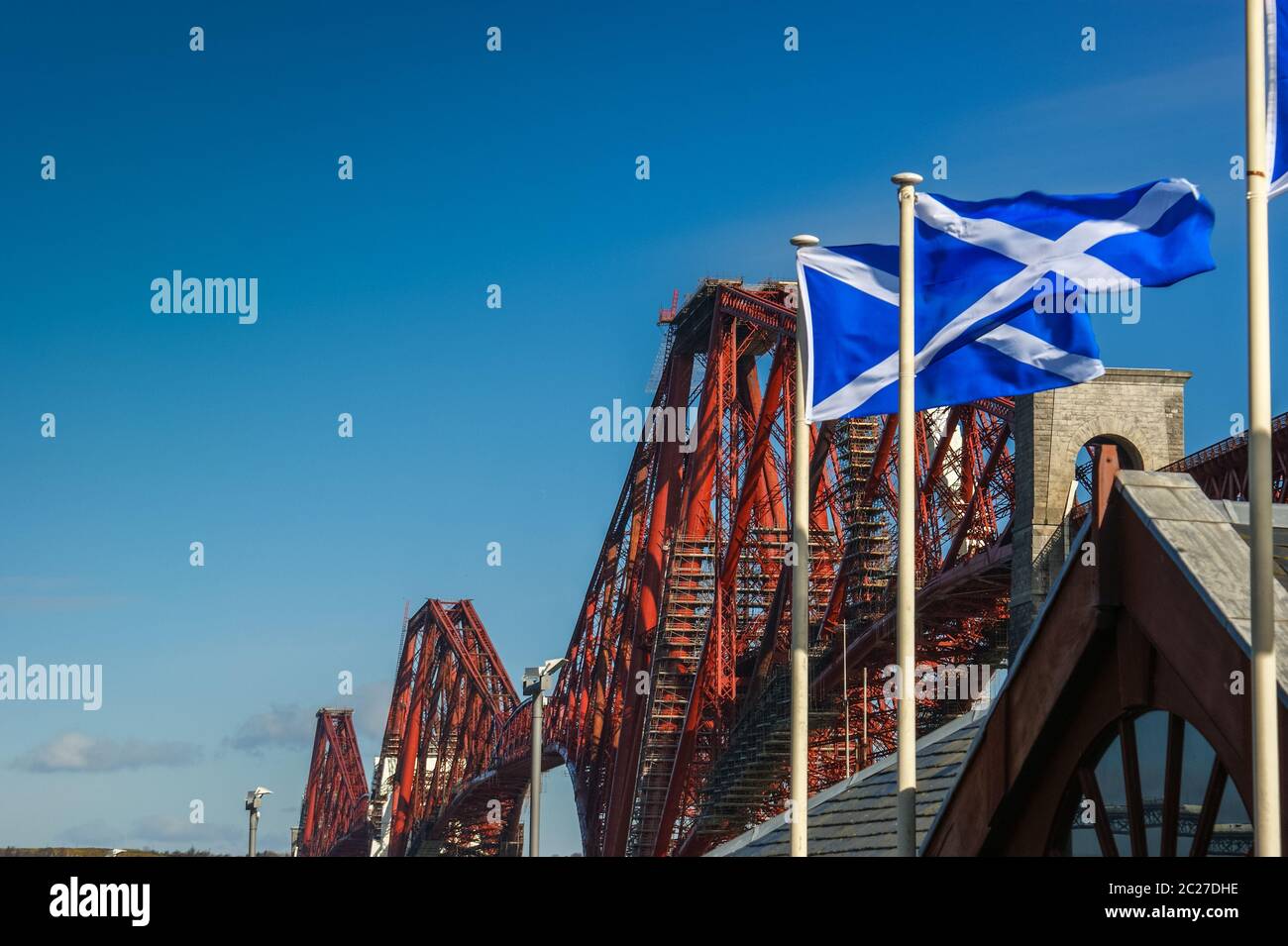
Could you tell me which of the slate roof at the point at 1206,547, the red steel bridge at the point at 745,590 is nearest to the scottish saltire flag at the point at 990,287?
the slate roof at the point at 1206,547

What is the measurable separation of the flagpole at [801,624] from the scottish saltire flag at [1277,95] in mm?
5371

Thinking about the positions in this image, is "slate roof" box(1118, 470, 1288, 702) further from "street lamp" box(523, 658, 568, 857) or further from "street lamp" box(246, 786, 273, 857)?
"street lamp" box(246, 786, 273, 857)

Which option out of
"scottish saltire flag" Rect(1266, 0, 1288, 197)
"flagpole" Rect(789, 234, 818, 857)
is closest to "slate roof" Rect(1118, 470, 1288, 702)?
"scottish saltire flag" Rect(1266, 0, 1288, 197)

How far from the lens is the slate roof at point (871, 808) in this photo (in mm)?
16422

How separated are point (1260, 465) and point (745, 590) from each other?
57.2m

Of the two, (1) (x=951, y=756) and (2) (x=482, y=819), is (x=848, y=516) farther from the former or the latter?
(2) (x=482, y=819)

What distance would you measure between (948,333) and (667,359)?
199 ft

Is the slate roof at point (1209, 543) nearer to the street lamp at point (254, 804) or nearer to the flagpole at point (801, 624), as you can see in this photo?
the flagpole at point (801, 624)

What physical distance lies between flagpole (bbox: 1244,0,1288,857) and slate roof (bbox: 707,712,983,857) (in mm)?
5475

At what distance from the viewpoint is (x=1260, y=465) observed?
1084 centimetres

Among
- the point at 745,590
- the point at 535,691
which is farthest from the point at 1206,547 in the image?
the point at 745,590

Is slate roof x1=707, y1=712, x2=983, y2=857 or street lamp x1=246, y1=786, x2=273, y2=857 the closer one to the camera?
slate roof x1=707, y1=712, x2=983, y2=857

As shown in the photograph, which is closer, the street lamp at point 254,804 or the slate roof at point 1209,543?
the slate roof at point 1209,543

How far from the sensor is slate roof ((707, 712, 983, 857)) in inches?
647
